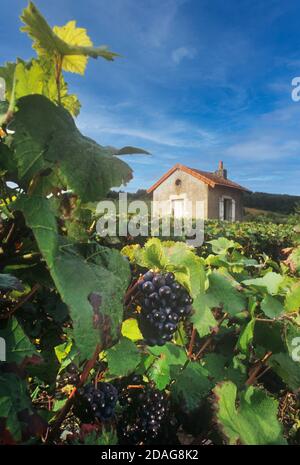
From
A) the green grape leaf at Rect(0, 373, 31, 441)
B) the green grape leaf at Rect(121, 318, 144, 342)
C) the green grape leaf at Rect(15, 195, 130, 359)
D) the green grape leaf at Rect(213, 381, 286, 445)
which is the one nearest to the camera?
the green grape leaf at Rect(15, 195, 130, 359)

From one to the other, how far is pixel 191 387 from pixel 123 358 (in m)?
0.28

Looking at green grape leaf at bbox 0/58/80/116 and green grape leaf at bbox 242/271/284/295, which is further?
green grape leaf at bbox 242/271/284/295

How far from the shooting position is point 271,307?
159 centimetres

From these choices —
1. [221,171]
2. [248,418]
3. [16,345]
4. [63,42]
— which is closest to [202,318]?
[248,418]

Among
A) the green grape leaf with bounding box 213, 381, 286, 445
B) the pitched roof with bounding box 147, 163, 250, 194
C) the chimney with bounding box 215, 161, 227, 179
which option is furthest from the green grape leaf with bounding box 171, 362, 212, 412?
the chimney with bounding box 215, 161, 227, 179

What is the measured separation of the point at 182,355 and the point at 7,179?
3.05 feet

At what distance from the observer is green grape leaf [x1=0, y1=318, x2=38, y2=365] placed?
1.08 meters

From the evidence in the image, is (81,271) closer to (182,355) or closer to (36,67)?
(36,67)

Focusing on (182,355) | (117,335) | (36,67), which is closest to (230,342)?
(182,355)

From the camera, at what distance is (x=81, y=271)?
888 mm

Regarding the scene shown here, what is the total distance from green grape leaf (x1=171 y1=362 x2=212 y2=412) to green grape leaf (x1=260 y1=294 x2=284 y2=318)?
310mm

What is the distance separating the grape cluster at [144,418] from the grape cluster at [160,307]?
19 cm
